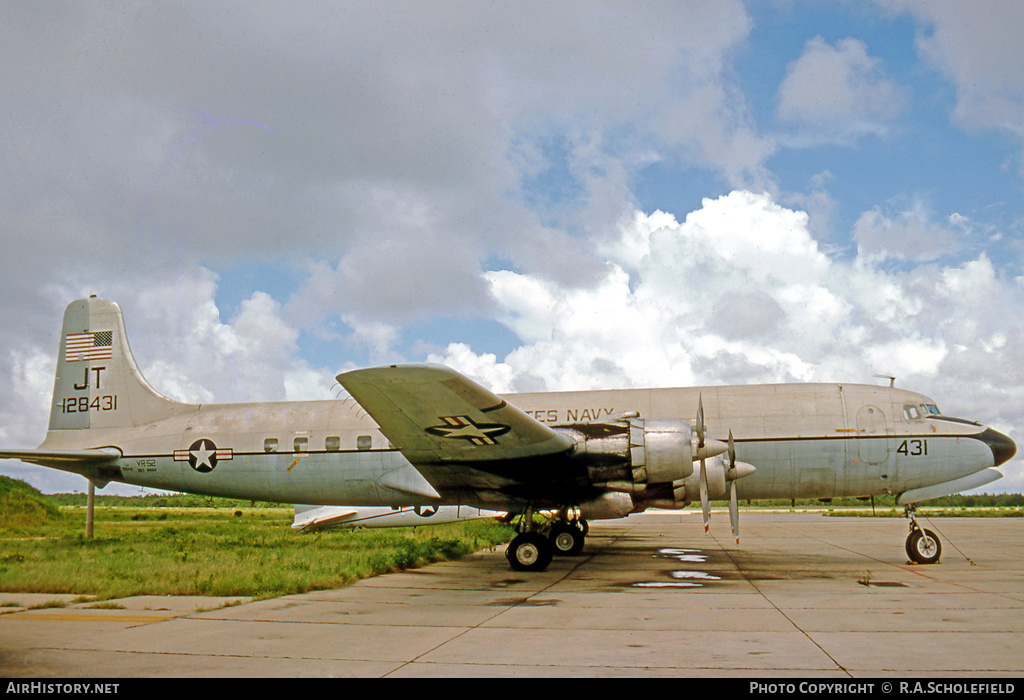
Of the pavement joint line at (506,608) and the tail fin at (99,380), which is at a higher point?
A: the tail fin at (99,380)

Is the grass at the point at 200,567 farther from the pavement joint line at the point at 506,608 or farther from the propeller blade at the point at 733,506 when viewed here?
the propeller blade at the point at 733,506

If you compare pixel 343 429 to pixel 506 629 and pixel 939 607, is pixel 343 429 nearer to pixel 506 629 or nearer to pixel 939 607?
pixel 506 629

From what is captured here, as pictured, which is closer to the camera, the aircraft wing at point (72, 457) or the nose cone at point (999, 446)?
the nose cone at point (999, 446)

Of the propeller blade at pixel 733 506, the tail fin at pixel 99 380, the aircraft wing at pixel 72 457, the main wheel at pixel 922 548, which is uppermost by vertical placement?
the tail fin at pixel 99 380

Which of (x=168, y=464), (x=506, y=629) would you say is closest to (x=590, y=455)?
(x=506, y=629)

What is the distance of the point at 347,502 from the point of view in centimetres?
1609

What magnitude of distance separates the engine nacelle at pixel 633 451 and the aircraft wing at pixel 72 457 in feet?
38.9

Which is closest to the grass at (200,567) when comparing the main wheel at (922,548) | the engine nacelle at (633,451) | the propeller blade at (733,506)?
the engine nacelle at (633,451)

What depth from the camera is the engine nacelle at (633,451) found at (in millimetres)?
11484

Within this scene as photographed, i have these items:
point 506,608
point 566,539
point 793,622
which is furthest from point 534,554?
point 793,622

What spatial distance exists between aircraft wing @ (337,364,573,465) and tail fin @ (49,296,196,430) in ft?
29.9

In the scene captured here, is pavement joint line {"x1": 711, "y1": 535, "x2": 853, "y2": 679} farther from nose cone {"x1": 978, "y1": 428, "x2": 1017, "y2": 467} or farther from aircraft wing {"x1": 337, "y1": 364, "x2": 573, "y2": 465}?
nose cone {"x1": 978, "y1": 428, "x2": 1017, "y2": 467}

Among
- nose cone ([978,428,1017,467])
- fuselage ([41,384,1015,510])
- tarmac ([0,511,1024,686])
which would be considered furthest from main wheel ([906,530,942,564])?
nose cone ([978,428,1017,467])

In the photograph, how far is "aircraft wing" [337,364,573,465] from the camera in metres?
9.59
